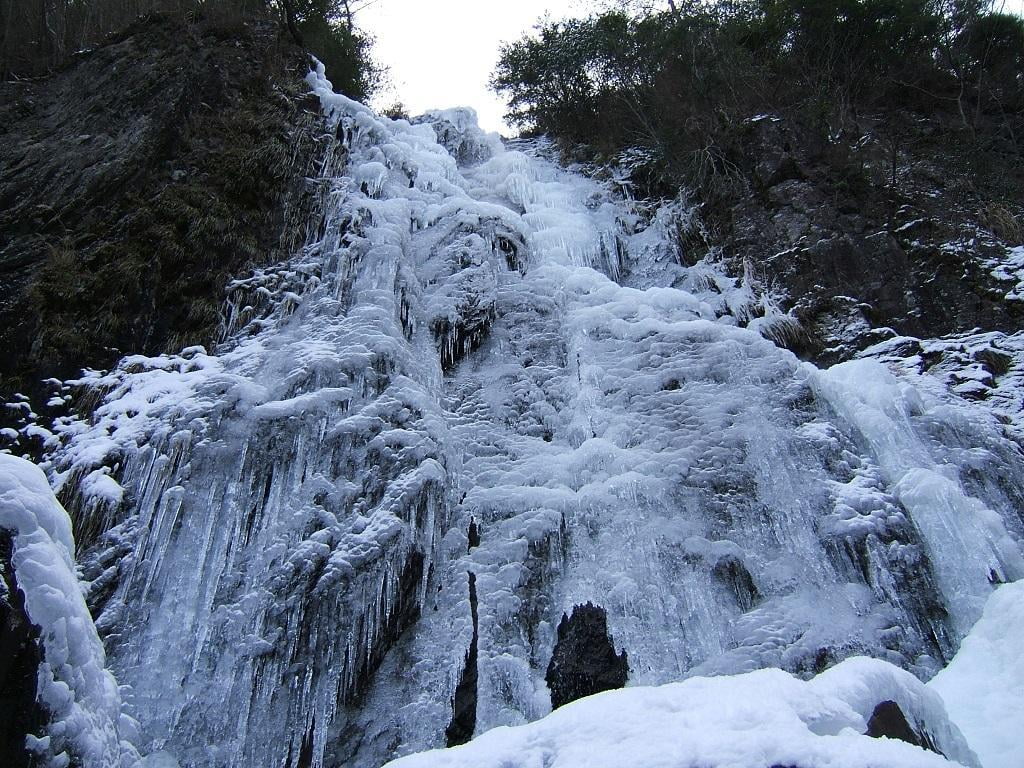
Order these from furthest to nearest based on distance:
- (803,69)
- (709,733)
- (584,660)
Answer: (803,69) → (584,660) → (709,733)

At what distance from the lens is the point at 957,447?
5.91m

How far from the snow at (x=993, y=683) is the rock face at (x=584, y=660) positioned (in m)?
2.04

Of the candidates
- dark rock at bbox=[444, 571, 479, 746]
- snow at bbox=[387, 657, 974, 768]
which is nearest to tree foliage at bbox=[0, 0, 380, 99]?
dark rock at bbox=[444, 571, 479, 746]

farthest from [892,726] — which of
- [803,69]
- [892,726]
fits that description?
[803,69]

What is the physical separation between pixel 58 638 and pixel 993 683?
14.9 ft

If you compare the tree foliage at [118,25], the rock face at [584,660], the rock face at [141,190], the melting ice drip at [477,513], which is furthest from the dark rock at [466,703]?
the tree foliage at [118,25]

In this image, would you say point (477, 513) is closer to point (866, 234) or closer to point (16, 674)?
point (16, 674)

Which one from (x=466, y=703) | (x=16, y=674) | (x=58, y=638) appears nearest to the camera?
(x=16, y=674)

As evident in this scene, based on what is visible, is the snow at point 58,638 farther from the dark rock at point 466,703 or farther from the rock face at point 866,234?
the rock face at point 866,234

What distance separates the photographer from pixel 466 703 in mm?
5277

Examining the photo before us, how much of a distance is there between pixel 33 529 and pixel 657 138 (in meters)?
11.0

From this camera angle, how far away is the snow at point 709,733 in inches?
94.9

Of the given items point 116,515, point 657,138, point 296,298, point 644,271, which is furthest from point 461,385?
point 657,138

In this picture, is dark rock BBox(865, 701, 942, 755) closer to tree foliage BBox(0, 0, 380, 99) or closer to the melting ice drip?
the melting ice drip
